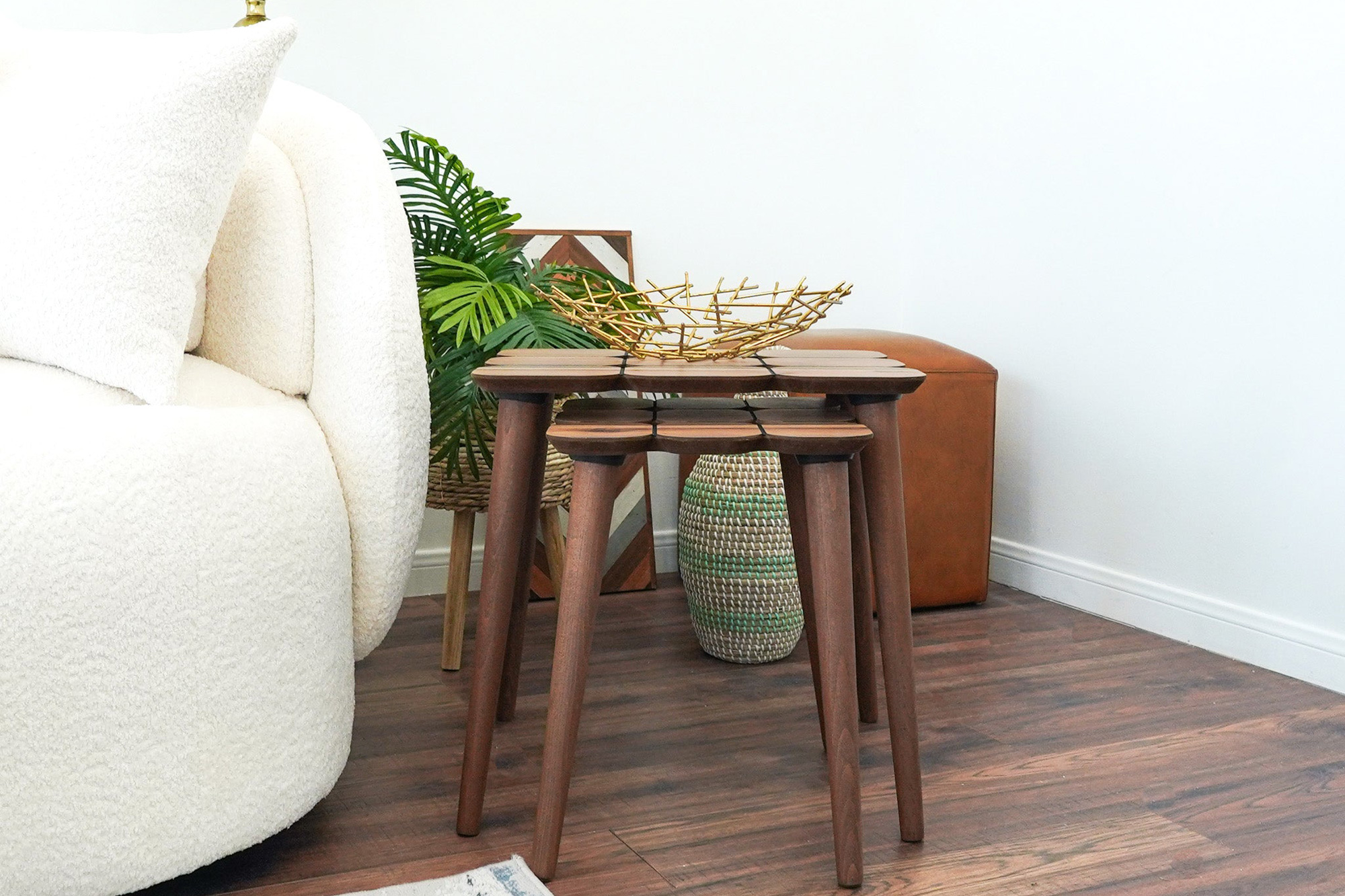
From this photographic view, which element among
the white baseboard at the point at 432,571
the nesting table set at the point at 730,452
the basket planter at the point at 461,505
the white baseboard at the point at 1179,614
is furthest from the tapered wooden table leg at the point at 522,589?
the white baseboard at the point at 1179,614

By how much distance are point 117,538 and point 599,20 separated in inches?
67.3

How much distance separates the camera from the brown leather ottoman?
6.81ft

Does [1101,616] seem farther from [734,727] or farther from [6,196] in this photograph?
[6,196]

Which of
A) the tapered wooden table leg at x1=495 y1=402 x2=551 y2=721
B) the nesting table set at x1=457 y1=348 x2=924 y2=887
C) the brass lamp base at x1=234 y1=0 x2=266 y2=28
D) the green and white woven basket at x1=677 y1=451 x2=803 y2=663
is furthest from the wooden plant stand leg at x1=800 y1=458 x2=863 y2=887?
the brass lamp base at x1=234 y1=0 x2=266 y2=28

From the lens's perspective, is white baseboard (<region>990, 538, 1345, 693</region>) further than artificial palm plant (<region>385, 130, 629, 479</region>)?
Yes

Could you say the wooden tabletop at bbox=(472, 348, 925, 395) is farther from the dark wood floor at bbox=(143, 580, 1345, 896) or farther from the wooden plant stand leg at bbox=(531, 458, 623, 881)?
the dark wood floor at bbox=(143, 580, 1345, 896)

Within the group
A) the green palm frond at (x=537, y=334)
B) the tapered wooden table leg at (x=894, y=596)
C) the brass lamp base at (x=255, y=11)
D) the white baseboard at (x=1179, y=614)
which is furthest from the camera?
the brass lamp base at (x=255, y=11)

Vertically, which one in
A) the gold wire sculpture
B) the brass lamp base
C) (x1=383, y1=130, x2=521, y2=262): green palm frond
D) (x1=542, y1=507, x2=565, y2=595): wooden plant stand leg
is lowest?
(x1=542, y1=507, x2=565, y2=595): wooden plant stand leg

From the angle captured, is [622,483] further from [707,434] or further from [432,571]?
[707,434]

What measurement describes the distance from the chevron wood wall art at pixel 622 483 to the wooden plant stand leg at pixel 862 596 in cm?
82

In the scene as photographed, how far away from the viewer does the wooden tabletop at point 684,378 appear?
3.67ft

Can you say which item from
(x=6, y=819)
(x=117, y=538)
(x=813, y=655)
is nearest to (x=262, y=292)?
(x=117, y=538)

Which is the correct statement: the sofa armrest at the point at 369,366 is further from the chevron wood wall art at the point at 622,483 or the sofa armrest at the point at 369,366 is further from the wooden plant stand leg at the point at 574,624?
the chevron wood wall art at the point at 622,483

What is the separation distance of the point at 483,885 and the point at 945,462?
1.30 m
